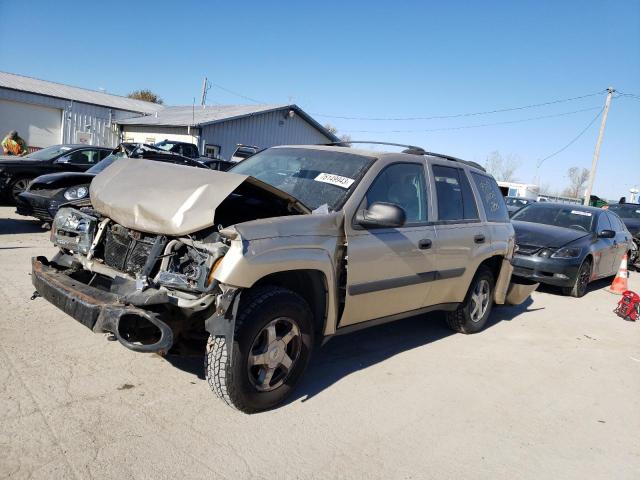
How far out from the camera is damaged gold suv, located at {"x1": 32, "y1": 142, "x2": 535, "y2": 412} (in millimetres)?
3133

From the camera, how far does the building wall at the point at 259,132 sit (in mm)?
24641

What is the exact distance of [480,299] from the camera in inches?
231

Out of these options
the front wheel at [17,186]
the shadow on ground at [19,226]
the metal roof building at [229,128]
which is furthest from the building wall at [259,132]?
the shadow on ground at [19,226]

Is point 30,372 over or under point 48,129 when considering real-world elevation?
under

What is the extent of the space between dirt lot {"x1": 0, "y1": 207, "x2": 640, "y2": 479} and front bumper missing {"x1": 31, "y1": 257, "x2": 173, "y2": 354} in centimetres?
50

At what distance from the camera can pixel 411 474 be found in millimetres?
3002

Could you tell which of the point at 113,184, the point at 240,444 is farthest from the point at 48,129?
the point at 240,444

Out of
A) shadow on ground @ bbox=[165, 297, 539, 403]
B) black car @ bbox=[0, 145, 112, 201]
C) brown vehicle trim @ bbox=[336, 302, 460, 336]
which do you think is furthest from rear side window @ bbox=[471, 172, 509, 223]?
black car @ bbox=[0, 145, 112, 201]

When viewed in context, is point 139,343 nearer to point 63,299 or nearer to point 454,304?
point 63,299

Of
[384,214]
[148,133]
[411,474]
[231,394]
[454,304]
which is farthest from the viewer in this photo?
[148,133]

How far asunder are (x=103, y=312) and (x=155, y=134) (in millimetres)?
25580

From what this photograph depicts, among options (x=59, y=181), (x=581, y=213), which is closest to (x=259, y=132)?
(x=59, y=181)

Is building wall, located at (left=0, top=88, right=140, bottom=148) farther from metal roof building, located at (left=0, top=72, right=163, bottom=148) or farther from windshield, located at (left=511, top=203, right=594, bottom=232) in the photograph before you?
windshield, located at (left=511, top=203, right=594, bottom=232)

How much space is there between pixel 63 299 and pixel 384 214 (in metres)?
2.23
